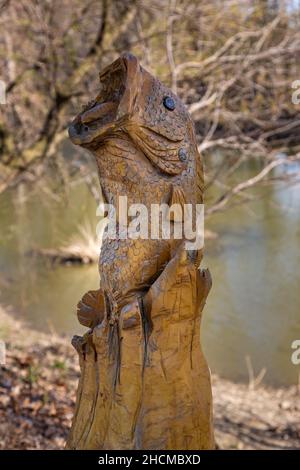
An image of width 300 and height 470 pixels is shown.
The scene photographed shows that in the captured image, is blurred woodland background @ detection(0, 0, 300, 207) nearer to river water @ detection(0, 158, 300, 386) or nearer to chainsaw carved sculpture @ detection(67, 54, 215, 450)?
river water @ detection(0, 158, 300, 386)

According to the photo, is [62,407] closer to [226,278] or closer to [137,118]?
[137,118]

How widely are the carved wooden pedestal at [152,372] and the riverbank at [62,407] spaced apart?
212 cm

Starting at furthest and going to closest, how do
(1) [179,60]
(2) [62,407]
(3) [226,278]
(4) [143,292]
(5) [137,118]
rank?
(3) [226,278], (1) [179,60], (2) [62,407], (4) [143,292], (5) [137,118]

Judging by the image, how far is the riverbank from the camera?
390 cm

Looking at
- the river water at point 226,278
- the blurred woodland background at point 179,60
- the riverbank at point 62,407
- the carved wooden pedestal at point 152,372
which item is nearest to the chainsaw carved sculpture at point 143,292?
the carved wooden pedestal at point 152,372

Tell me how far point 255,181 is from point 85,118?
3.56 metres

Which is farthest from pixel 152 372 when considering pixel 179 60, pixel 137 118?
pixel 179 60

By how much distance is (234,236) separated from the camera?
31.4 ft

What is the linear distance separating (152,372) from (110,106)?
852mm

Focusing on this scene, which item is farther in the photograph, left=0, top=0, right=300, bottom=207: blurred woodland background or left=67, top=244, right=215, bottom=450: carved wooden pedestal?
left=0, top=0, right=300, bottom=207: blurred woodland background

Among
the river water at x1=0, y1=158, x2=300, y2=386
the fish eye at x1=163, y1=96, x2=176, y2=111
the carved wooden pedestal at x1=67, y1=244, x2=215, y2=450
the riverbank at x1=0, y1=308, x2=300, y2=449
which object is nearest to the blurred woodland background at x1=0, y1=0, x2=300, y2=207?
the river water at x1=0, y1=158, x2=300, y2=386

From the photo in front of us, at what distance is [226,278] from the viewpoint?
318 inches
